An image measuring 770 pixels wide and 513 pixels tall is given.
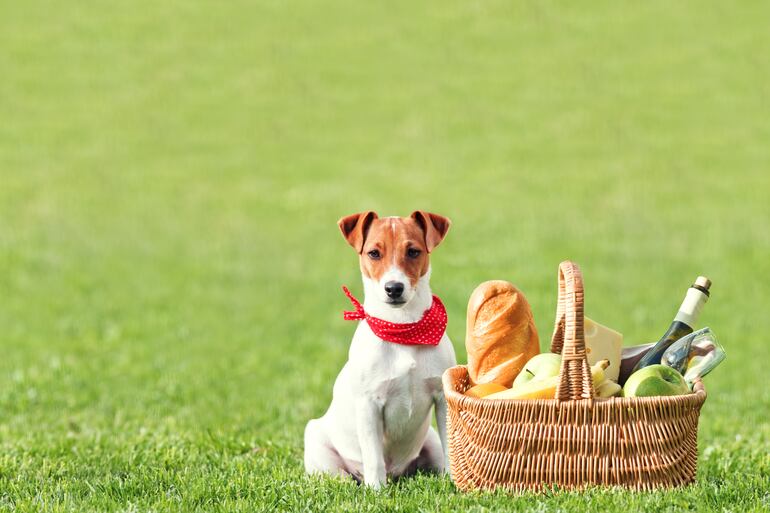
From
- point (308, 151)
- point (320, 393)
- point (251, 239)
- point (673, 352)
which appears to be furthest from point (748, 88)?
point (673, 352)

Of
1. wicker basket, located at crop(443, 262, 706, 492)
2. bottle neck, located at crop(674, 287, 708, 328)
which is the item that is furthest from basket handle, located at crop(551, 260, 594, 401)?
bottle neck, located at crop(674, 287, 708, 328)

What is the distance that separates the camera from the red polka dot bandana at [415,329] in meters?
5.80

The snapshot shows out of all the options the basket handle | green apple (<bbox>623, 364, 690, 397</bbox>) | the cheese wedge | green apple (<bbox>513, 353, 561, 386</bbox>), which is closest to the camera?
the basket handle

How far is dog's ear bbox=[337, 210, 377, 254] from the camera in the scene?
5879 millimetres

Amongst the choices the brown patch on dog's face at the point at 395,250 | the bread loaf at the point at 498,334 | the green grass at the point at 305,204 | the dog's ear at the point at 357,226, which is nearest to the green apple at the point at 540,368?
the bread loaf at the point at 498,334

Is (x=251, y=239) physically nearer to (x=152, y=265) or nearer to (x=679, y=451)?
(x=152, y=265)

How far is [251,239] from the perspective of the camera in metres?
17.8

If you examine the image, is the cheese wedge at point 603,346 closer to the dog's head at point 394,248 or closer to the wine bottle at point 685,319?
the wine bottle at point 685,319

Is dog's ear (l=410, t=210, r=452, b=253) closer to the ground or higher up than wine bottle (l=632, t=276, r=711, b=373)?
higher up

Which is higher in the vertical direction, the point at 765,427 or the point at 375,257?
the point at 375,257

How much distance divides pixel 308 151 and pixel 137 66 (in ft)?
20.0

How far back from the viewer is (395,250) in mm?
5719

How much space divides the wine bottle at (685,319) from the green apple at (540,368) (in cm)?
66

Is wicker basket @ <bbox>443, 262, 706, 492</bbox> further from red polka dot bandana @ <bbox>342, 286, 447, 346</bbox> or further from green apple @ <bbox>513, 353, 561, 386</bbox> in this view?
red polka dot bandana @ <bbox>342, 286, 447, 346</bbox>
